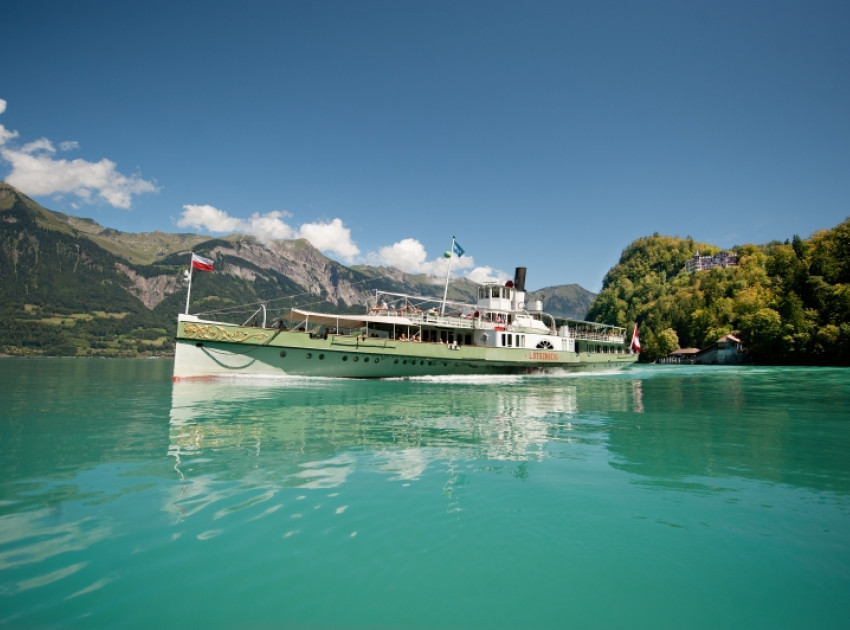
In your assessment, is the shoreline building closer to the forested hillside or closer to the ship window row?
the forested hillside

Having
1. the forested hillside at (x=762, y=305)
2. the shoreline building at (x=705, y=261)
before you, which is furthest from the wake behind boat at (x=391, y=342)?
the shoreline building at (x=705, y=261)

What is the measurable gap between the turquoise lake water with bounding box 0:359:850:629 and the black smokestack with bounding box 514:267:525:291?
29.6m

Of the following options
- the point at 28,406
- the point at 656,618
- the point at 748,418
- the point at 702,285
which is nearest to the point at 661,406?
the point at 748,418

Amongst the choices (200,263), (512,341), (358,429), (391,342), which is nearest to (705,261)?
(512,341)

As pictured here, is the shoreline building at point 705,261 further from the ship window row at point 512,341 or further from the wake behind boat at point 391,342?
the ship window row at point 512,341

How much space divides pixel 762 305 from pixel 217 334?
76227mm

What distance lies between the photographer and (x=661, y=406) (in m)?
18.4

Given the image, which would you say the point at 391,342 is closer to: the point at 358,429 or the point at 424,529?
the point at 358,429

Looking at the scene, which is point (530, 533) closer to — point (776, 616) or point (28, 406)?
point (776, 616)

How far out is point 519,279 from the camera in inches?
1639

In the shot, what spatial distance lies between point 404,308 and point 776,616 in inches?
1146

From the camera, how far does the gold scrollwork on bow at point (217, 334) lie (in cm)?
2538

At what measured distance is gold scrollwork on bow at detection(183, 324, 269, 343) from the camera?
2538 cm

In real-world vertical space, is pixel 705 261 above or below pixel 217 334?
above
